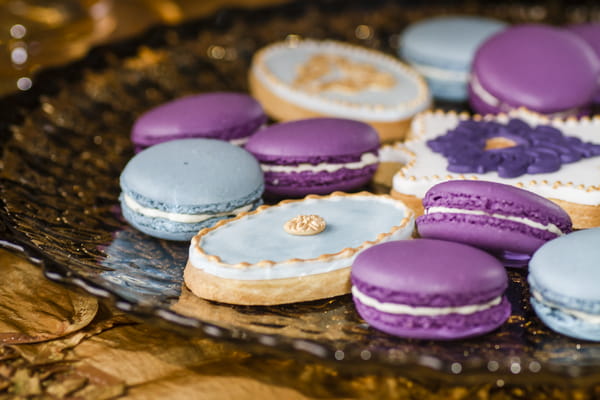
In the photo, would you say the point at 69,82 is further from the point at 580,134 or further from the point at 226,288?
the point at 580,134

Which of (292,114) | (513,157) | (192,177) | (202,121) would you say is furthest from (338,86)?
(192,177)

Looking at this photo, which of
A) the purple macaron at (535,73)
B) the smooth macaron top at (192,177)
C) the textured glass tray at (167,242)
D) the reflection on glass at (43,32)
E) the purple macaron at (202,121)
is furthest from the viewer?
the reflection on glass at (43,32)

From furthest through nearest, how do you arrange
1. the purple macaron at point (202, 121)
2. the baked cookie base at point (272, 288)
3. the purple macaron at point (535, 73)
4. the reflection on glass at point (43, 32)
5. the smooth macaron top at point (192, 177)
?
the reflection on glass at point (43, 32) → the purple macaron at point (535, 73) → the purple macaron at point (202, 121) → the smooth macaron top at point (192, 177) → the baked cookie base at point (272, 288)

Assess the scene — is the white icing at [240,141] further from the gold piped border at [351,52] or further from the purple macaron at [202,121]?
the gold piped border at [351,52]

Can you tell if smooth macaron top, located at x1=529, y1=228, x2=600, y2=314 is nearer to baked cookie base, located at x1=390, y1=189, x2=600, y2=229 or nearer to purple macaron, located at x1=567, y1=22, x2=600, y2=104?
baked cookie base, located at x1=390, y1=189, x2=600, y2=229

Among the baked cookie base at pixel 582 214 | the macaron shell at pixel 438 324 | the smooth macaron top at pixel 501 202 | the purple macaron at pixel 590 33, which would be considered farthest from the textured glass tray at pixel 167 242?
the purple macaron at pixel 590 33

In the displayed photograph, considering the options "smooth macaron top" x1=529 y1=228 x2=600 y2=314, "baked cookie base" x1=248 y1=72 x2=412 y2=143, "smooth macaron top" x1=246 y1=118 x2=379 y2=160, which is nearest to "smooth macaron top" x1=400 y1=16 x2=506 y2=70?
"baked cookie base" x1=248 y1=72 x2=412 y2=143

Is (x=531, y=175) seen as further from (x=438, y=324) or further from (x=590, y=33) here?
(x=590, y=33)
